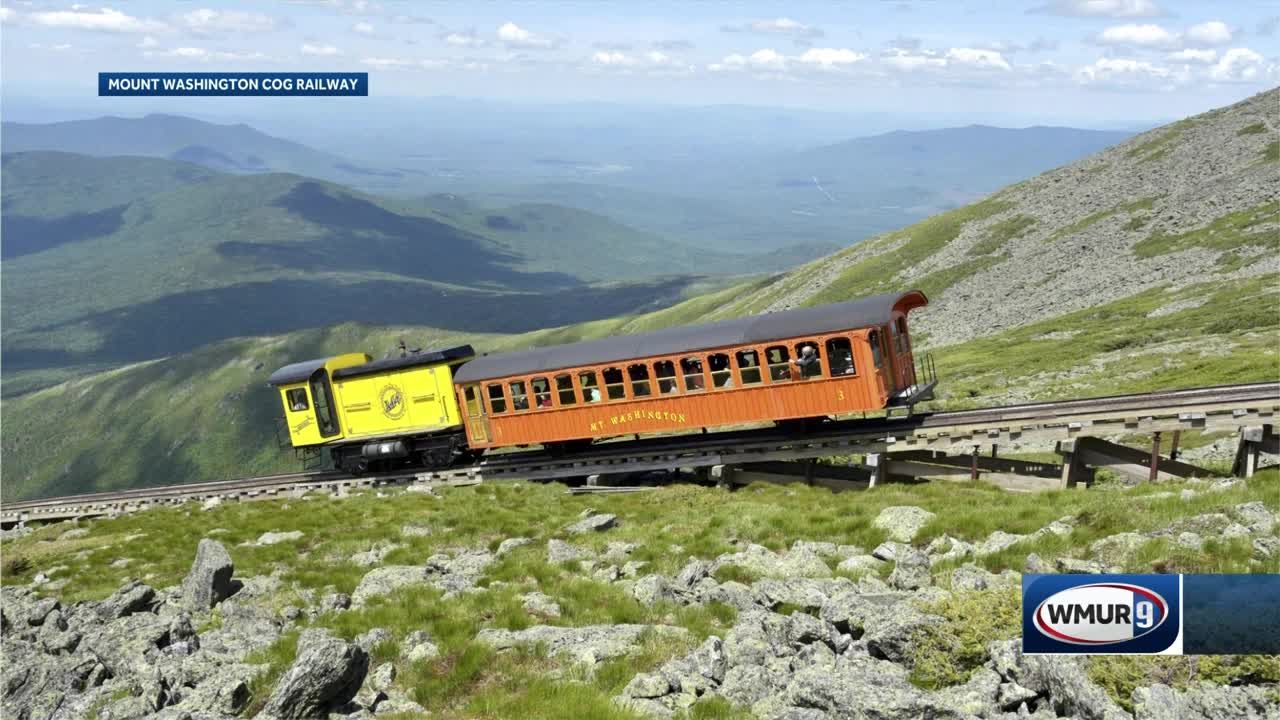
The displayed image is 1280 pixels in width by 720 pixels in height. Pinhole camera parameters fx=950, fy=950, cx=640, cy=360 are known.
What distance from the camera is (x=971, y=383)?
5109 cm

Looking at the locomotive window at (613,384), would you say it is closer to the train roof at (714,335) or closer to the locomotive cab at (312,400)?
the train roof at (714,335)

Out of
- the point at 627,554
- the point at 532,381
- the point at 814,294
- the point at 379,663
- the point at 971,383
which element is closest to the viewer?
the point at 379,663

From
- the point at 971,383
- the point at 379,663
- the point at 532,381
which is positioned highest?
the point at 532,381

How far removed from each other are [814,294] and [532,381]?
92961mm

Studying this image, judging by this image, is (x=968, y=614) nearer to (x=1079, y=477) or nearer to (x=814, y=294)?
(x=1079, y=477)

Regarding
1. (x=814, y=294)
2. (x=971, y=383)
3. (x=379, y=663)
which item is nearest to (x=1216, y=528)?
(x=379, y=663)

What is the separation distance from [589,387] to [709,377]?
14.9ft

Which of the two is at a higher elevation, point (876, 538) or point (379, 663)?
point (379, 663)

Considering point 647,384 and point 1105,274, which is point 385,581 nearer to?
point 647,384

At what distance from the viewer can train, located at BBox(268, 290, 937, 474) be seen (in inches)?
1101

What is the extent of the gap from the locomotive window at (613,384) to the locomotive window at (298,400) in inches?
654

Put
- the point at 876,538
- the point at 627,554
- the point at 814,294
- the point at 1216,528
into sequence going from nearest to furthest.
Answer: the point at 1216,528 → the point at 876,538 → the point at 627,554 → the point at 814,294

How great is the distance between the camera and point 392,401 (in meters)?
39.3

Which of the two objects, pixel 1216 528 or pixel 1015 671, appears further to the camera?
pixel 1216 528
